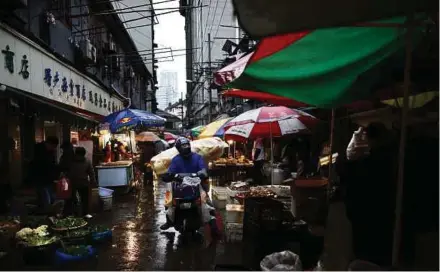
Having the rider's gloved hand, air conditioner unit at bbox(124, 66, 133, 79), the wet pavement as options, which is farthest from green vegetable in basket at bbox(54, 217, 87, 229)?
air conditioner unit at bbox(124, 66, 133, 79)

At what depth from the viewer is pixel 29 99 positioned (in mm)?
9078

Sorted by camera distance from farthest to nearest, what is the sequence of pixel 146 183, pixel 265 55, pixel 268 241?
1. pixel 146 183
2. pixel 268 241
3. pixel 265 55

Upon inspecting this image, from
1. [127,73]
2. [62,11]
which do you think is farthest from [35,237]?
[127,73]

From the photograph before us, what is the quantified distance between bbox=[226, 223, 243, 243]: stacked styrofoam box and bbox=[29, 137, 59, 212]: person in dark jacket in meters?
5.22

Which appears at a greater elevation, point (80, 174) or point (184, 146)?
point (184, 146)

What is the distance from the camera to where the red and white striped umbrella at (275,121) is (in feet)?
32.3

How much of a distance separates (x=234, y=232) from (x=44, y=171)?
17.8 ft

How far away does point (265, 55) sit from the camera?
4.31m

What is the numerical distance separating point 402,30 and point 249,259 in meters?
3.19

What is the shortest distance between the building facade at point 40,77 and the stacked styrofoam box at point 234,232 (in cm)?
515

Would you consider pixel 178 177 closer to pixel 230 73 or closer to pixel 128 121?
pixel 230 73

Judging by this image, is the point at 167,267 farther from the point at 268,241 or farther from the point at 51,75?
the point at 51,75

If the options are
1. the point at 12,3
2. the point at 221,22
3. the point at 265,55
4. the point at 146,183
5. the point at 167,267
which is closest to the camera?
the point at 265,55

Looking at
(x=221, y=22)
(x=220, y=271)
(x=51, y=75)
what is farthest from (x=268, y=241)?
(x=221, y=22)
